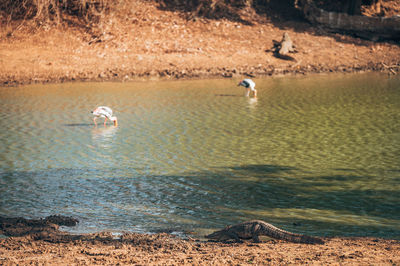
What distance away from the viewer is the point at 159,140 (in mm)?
12539

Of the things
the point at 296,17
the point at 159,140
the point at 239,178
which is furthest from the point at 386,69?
the point at 239,178

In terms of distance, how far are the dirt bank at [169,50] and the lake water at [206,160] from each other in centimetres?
360

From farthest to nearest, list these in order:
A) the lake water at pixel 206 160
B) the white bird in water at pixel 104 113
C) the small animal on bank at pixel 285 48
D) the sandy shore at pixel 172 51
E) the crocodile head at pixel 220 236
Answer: the small animal on bank at pixel 285 48, the sandy shore at pixel 172 51, the white bird in water at pixel 104 113, the lake water at pixel 206 160, the crocodile head at pixel 220 236

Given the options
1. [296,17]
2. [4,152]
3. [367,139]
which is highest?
[296,17]

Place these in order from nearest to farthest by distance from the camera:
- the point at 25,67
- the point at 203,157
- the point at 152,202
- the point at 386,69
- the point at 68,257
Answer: the point at 68,257 < the point at 152,202 < the point at 203,157 < the point at 25,67 < the point at 386,69

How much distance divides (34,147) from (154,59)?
1220 centimetres

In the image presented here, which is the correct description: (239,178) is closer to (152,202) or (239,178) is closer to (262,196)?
(262,196)

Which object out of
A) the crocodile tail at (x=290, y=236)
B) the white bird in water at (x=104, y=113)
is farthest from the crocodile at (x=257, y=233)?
the white bird in water at (x=104, y=113)

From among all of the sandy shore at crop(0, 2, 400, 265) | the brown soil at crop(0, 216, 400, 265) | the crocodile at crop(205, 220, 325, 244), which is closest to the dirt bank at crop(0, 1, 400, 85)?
the sandy shore at crop(0, 2, 400, 265)

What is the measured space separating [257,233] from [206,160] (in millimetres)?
4454

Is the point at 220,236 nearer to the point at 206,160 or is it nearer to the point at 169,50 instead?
the point at 206,160

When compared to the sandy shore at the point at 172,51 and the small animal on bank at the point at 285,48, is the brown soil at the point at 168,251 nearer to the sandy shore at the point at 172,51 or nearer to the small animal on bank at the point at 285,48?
the sandy shore at the point at 172,51

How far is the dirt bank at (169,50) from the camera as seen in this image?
22.5 meters

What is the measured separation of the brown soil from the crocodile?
9 cm
